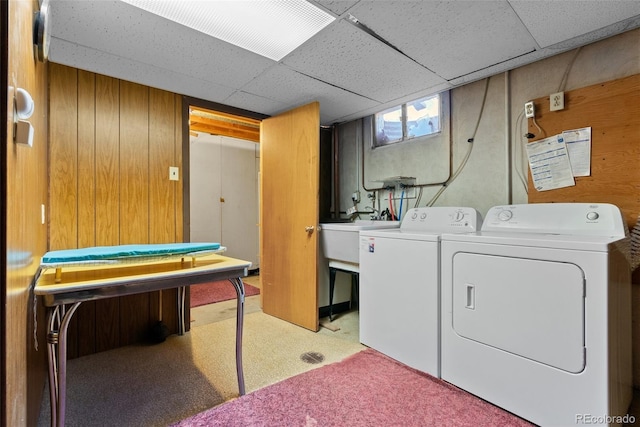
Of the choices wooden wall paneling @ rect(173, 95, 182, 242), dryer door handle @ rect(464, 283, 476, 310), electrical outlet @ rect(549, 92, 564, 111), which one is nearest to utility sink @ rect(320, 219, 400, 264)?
dryer door handle @ rect(464, 283, 476, 310)

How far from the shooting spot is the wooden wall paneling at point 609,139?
64.7 inches

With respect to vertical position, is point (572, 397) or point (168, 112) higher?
point (168, 112)

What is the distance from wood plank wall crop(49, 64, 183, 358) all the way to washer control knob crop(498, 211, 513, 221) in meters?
2.43

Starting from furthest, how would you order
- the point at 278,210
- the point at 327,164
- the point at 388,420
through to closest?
the point at 327,164
the point at 278,210
the point at 388,420

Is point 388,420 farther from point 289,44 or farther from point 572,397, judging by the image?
point 289,44

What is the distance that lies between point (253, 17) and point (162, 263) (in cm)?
143

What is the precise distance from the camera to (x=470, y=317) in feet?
5.12

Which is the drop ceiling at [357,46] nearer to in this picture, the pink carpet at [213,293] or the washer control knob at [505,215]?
the washer control knob at [505,215]

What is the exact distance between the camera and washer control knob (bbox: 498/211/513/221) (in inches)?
74.0

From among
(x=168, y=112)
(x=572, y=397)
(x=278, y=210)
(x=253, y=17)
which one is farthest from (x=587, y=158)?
(x=168, y=112)

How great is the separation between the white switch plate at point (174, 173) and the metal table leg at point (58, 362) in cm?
150

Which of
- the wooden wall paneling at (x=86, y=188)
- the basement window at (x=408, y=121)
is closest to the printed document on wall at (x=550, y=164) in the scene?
the basement window at (x=408, y=121)

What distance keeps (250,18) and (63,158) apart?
160 cm

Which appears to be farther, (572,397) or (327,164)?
(327,164)
